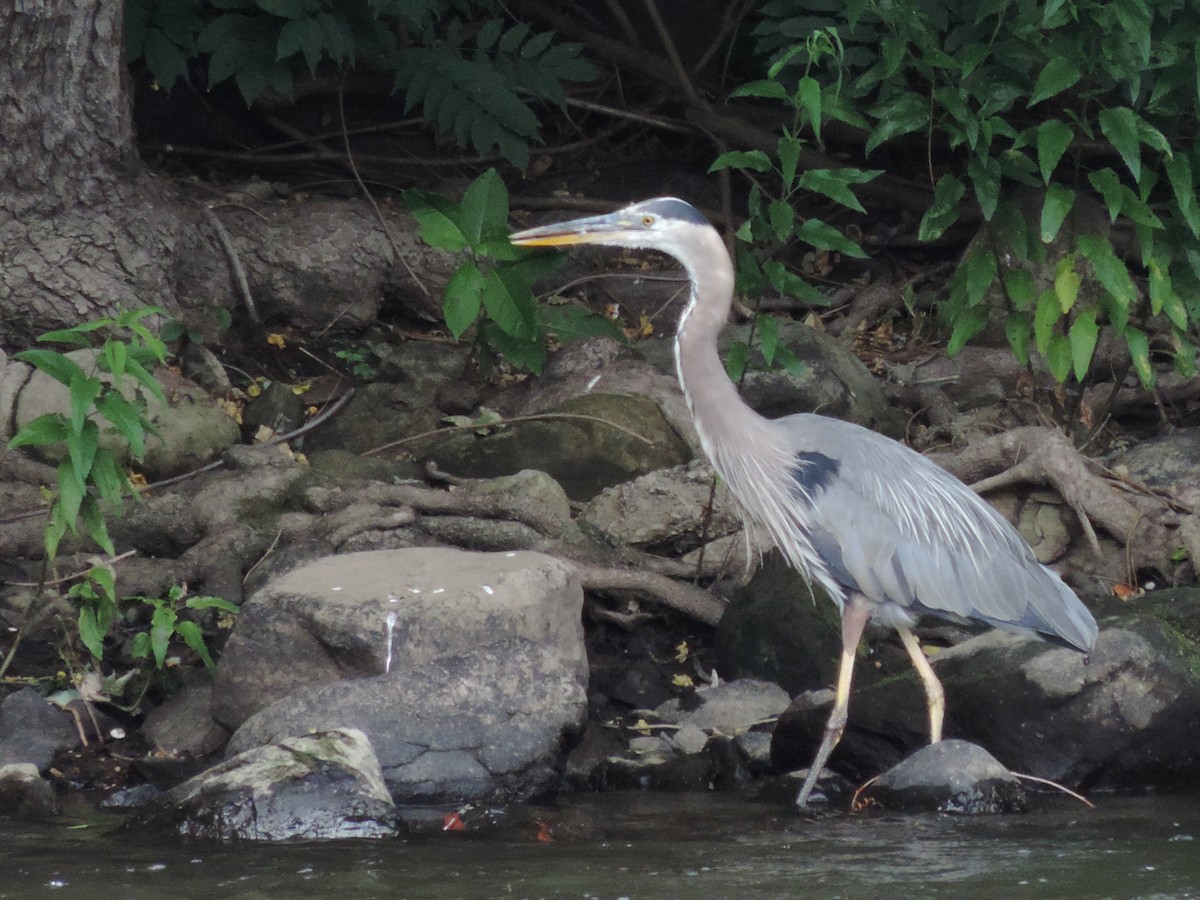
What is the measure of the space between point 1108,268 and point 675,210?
211 cm

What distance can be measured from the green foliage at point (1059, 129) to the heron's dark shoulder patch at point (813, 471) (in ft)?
4.68

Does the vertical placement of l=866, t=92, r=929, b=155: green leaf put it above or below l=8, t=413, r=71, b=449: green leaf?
above

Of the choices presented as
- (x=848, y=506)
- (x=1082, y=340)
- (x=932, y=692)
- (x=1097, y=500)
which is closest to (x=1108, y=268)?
(x=1082, y=340)

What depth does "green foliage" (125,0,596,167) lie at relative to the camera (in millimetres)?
7660

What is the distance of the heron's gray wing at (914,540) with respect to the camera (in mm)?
5242

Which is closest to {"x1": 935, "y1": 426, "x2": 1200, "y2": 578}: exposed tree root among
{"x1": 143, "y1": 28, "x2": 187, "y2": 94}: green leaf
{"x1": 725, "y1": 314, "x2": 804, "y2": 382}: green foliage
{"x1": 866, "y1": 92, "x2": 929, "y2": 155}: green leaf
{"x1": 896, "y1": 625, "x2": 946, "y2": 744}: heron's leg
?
{"x1": 725, "y1": 314, "x2": 804, "y2": 382}: green foliage

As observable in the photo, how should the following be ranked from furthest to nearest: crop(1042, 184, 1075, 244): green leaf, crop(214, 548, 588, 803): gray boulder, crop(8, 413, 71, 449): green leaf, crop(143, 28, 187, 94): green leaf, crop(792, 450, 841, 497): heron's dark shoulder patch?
1. crop(143, 28, 187, 94): green leaf
2. crop(1042, 184, 1075, 244): green leaf
3. crop(792, 450, 841, 497): heron's dark shoulder patch
4. crop(214, 548, 588, 803): gray boulder
5. crop(8, 413, 71, 449): green leaf

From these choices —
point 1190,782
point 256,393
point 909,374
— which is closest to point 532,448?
point 256,393

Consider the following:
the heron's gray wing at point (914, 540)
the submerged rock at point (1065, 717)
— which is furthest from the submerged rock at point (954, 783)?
the heron's gray wing at point (914, 540)

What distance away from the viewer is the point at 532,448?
7160 millimetres

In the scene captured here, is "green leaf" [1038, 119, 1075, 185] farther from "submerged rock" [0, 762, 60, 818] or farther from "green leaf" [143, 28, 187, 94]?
"submerged rock" [0, 762, 60, 818]

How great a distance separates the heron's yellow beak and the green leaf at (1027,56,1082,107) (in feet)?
6.12

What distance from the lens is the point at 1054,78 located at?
6230 mm

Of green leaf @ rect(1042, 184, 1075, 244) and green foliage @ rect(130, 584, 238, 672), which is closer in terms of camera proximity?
green foliage @ rect(130, 584, 238, 672)
